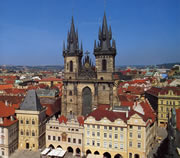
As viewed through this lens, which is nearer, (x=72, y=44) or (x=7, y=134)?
(x=7, y=134)

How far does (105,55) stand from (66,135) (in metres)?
31.8

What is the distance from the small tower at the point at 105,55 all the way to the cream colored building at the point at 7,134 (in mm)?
33288

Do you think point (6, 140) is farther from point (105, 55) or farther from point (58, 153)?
point (105, 55)

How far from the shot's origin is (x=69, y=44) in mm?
79312

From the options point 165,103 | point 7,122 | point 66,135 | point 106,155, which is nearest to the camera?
point 106,155

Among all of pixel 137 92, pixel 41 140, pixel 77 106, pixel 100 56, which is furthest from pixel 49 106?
pixel 137 92

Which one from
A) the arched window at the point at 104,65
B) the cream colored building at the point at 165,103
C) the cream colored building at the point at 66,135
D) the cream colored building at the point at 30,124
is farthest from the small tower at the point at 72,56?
the cream colored building at the point at 165,103

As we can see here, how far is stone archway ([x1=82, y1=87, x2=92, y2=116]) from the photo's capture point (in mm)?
77150

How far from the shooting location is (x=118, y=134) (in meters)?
54.3

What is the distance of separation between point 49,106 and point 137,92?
6005cm

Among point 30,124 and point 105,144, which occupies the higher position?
point 30,124

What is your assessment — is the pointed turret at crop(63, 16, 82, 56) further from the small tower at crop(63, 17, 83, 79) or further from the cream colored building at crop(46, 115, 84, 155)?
the cream colored building at crop(46, 115, 84, 155)

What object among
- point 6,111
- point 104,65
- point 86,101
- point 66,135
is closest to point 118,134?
point 66,135

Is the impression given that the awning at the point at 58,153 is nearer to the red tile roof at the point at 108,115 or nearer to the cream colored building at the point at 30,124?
the cream colored building at the point at 30,124
